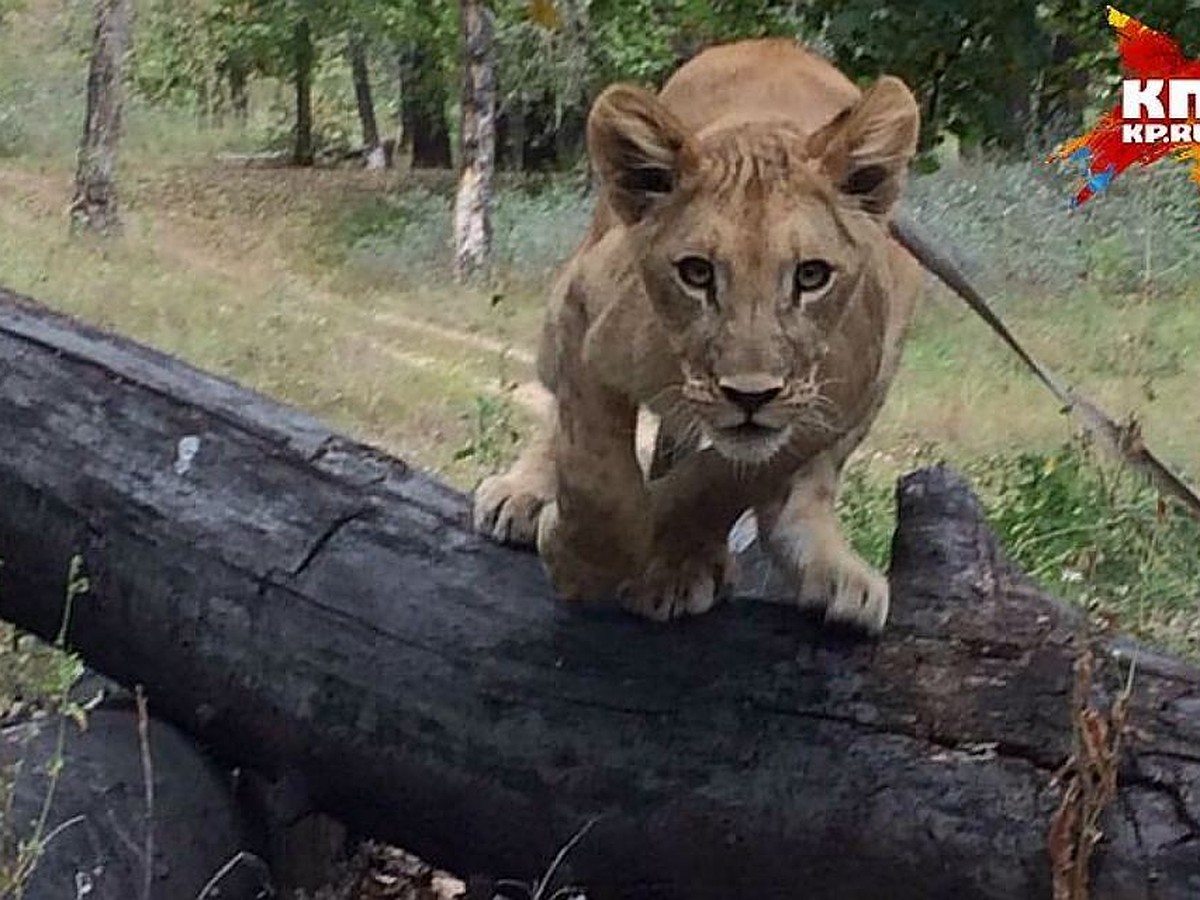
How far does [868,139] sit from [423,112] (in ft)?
29.0

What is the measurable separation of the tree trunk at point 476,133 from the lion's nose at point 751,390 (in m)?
6.25

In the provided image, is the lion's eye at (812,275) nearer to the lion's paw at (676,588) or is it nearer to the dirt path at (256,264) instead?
the lion's paw at (676,588)

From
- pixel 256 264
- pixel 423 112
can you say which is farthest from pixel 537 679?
pixel 423 112

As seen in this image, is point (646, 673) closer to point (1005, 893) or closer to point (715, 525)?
point (715, 525)

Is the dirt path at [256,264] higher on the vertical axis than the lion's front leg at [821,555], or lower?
lower

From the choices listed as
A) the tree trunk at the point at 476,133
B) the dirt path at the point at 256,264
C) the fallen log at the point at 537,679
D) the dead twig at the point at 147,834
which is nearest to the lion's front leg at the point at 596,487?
the fallen log at the point at 537,679

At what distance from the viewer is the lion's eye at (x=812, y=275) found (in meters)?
2.31

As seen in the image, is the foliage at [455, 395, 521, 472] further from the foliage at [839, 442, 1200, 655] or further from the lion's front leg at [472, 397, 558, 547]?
the lion's front leg at [472, 397, 558, 547]

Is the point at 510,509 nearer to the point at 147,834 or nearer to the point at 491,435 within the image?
the point at 147,834

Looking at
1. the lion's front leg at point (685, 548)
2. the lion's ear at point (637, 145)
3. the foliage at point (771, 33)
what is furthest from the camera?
the foliage at point (771, 33)

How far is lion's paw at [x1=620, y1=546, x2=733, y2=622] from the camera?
2.72m

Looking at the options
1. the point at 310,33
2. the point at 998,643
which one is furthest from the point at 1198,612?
the point at 310,33

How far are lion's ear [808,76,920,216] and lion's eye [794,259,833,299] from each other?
0.13 meters

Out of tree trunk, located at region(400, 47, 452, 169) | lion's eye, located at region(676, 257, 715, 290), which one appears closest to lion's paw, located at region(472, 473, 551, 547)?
lion's eye, located at region(676, 257, 715, 290)
